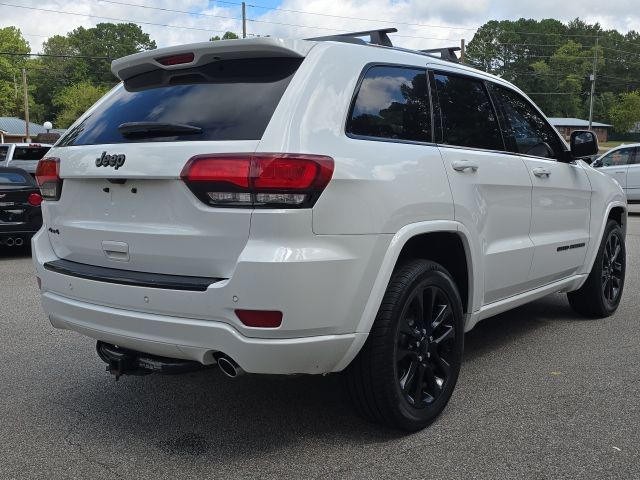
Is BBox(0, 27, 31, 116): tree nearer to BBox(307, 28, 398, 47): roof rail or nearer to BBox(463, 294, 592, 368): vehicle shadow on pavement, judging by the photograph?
BBox(463, 294, 592, 368): vehicle shadow on pavement

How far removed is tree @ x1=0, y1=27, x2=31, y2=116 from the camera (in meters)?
93.8

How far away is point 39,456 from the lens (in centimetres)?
321

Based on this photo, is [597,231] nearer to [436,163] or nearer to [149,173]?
[436,163]

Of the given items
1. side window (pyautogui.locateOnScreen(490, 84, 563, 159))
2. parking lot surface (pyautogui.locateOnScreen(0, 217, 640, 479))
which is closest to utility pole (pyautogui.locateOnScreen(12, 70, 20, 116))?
parking lot surface (pyautogui.locateOnScreen(0, 217, 640, 479))

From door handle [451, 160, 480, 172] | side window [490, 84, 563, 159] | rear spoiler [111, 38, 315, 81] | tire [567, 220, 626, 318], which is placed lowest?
tire [567, 220, 626, 318]

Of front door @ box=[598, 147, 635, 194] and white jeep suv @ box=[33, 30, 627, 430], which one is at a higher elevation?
white jeep suv @ box=[33, 30, 627, 430]

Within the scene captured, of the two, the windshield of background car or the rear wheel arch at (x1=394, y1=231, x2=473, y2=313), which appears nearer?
the rear wheel arch at (x1=394, y1=231, x2=473, y2=313)

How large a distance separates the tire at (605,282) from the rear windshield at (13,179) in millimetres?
7852

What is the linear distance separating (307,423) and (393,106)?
1717 mm

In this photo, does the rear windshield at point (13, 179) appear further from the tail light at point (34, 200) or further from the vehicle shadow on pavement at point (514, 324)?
the vehicle shadow on pavement at point (514, 324)

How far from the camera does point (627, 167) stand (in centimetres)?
1775

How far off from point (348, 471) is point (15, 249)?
9.68 meters

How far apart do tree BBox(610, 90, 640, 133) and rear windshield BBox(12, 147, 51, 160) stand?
99.3m

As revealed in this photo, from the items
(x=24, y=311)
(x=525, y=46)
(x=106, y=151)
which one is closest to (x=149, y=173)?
(x=106, y=151)
